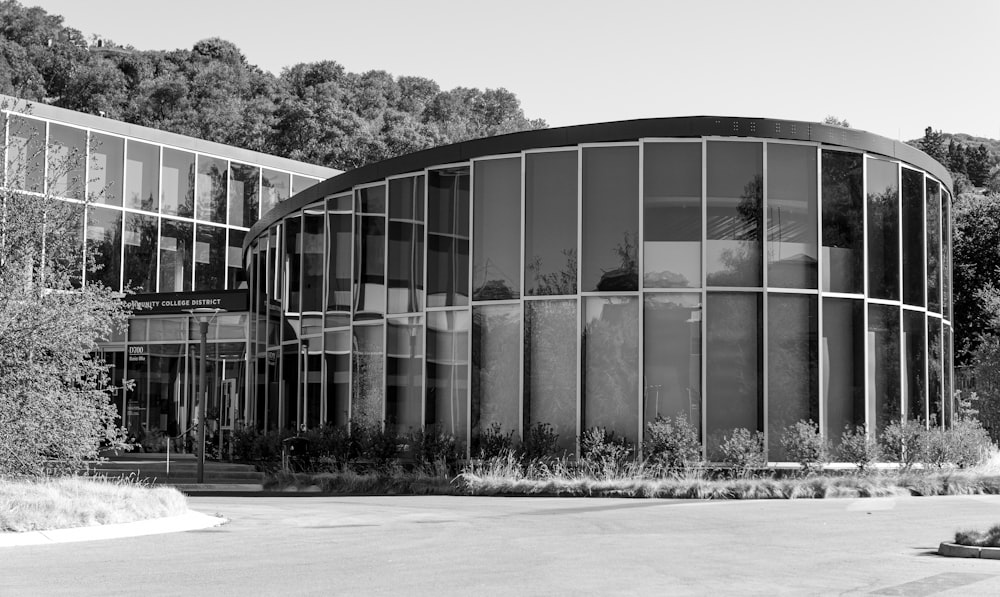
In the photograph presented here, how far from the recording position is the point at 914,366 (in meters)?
25.6

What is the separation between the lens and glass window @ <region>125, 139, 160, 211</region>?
150 feet

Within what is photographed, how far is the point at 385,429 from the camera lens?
2683 cm

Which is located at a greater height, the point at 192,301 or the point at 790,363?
the point at 192,301

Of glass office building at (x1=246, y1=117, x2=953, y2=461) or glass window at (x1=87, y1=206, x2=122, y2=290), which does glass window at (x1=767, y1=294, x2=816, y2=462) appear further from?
glass window at (x1=87, y1=206, x2=122, y2=290)

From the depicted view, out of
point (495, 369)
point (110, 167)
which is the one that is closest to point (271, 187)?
point (110, 167)

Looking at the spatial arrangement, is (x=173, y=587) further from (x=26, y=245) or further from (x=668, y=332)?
(x=668, y=332)

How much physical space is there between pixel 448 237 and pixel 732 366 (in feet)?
23.5

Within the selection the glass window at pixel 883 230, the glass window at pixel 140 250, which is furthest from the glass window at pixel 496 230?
the glass window at pixel 140 250

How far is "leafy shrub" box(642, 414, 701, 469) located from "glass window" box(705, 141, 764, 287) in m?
3.06

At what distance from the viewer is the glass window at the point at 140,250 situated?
4559 cm

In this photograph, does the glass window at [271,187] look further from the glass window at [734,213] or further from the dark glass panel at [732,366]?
the dark glass panel at [732,366]

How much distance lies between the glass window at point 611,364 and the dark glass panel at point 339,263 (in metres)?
8.21

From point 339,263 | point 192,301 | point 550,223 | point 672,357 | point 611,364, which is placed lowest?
point 611,364

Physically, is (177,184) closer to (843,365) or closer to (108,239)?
(108,239)
